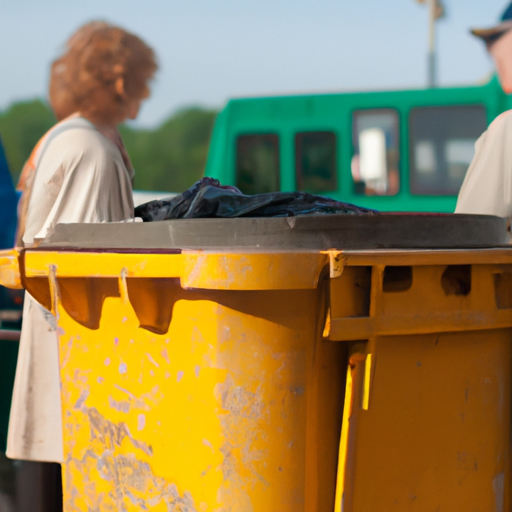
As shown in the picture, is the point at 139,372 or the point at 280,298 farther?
the point at 139,372

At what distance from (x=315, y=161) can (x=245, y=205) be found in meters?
6.33

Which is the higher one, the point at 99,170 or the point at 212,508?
the point at 99,170

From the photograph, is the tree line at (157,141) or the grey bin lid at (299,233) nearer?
the grey bin lid at (299,233)

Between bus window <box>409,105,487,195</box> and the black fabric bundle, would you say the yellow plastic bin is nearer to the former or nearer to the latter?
the black fabric bundle

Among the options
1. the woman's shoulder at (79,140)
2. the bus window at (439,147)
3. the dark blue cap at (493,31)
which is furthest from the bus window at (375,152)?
the woman's shoulder at (79,140)

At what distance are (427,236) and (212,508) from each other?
0.92 m

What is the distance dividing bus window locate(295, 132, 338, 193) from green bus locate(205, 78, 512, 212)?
0.01m

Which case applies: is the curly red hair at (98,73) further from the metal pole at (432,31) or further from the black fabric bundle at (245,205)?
the metal pole at (432,31)

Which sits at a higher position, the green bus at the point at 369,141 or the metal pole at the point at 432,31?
the metal pole at the point at 432,31

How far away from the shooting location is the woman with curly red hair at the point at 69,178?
2.76 metres

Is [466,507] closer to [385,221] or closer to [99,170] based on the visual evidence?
[385,221]

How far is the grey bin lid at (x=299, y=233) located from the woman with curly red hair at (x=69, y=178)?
0.52 m

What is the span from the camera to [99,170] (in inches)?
109

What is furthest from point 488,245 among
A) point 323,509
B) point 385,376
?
point 323,509
